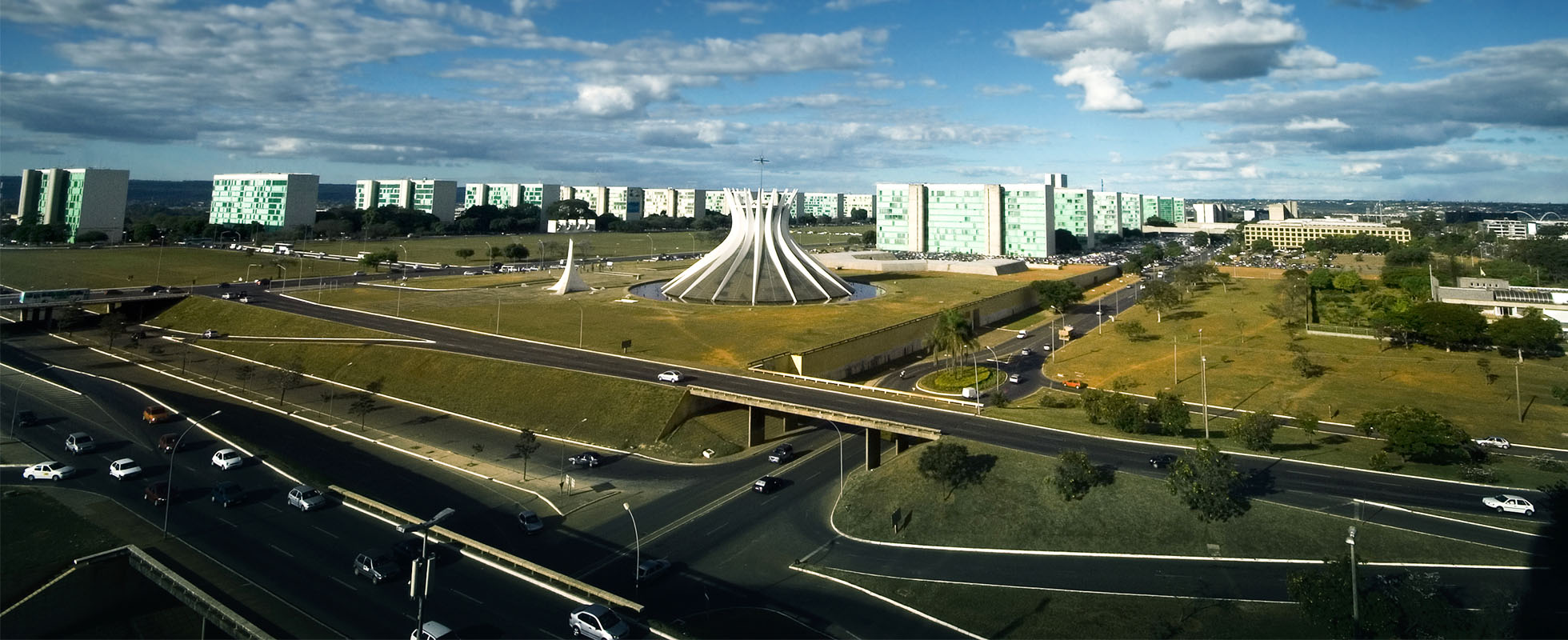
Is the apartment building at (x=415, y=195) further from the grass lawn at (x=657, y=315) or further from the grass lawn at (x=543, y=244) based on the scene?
the grass lawn at (x=657, y=315)

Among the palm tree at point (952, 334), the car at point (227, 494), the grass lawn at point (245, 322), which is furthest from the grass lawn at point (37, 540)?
the palm tree at point (952, 334)

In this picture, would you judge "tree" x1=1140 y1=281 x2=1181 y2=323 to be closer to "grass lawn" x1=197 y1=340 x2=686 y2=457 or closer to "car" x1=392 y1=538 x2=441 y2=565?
"grass lawn" x1=197 y1=340 x2=686 y2=457

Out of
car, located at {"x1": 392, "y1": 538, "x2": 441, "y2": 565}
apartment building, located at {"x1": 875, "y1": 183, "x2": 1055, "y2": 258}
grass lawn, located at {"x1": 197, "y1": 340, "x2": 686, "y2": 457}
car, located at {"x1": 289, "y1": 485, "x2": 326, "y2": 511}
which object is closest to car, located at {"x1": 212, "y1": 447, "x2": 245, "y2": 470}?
car, located at {"x1": 289, "y1": 485, "x2": 326, "y2": 511}

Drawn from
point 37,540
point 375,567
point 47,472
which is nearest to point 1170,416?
point 375,567

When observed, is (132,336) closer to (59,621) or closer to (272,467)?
(272,467)

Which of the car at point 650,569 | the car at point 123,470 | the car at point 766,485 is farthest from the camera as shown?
the car at point 123,470

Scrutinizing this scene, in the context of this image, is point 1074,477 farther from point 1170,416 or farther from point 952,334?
point 952,334

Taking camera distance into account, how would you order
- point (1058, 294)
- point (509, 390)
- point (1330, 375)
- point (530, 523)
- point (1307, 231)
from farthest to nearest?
1. point (1307, 231)
2. point (1058, 294)
3. point (1330, 375)
4. point (509, 390)
5. point (530, 523)
